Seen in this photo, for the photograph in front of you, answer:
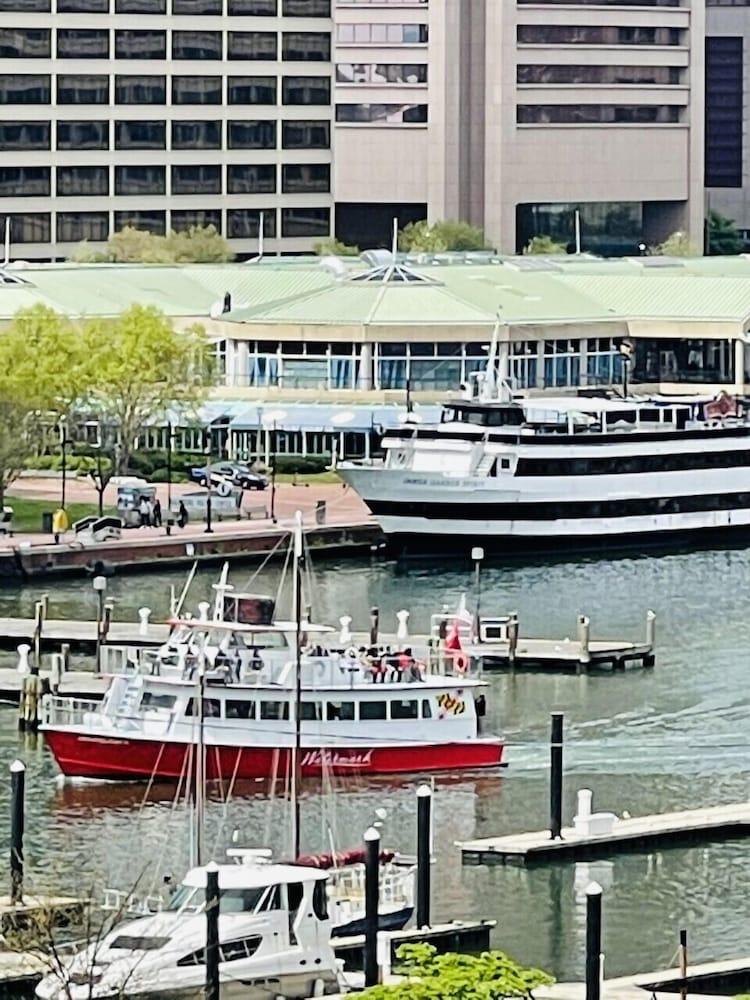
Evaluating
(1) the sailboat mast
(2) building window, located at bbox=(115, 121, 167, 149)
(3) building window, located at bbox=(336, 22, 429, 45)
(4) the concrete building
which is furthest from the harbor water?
(4) the concrete building

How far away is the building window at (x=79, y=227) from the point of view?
577 ft

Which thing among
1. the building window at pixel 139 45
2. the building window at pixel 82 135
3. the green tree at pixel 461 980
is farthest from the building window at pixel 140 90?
the green tree at pixel 461 980

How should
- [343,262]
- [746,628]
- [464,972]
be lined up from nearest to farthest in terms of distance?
[464,972] < [746,628] < [343,262]

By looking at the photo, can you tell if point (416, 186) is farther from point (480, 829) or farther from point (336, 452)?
point (480, 829)

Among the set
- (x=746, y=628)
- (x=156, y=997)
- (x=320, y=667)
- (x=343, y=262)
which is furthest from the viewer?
(x=343, y=262)

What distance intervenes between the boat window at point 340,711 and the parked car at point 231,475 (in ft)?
145

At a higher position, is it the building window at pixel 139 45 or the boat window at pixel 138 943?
the building window at pixel 139 45

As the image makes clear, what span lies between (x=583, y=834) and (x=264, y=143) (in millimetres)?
125373

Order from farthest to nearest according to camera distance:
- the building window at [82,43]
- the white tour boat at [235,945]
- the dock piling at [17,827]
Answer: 1. the building window at [82,43]
2. the dock piling at [17,827]
3. the white tour boat at [235,945]

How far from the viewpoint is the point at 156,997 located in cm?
4731

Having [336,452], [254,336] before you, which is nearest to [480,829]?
[336,452]

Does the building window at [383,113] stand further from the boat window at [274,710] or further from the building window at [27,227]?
the boat window at [274,710]

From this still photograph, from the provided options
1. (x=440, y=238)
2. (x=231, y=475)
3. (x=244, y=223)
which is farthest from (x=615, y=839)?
(x=244, y=223)

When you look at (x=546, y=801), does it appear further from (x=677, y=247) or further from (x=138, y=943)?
(x=677, y=247)
